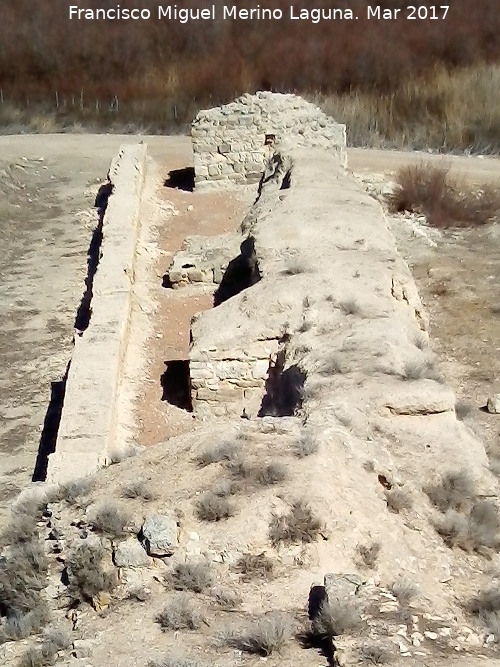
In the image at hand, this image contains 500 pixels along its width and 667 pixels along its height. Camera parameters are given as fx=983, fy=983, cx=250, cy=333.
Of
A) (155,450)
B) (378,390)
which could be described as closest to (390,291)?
(378,390)

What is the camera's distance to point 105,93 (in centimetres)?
2395

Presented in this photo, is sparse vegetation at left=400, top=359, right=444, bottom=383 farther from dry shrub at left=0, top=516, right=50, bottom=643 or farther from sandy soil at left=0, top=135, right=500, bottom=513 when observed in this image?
dry shrub at left=0, top=516, right=50, bottom=643

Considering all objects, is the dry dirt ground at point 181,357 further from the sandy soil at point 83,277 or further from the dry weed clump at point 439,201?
the dry weed clump at point 439,201

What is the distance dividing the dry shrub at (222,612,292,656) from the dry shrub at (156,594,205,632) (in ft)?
0.68

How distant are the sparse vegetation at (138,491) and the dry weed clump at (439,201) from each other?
1050 cm

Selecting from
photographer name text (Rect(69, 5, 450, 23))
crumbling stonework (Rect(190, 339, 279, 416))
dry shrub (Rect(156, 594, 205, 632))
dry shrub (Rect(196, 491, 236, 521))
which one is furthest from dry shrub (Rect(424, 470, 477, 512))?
photographer name text (Rect(69, 5, 450, 23))

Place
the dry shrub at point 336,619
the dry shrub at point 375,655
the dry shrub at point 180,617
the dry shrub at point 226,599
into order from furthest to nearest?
the dry shrub at point 226,599, the dry shrub at point 180,617, the dry shrub at point 336,619, the dry shrub at point 375,655

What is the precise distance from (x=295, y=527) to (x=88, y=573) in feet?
3.59

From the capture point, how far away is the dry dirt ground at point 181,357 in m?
4.72

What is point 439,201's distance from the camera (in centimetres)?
1538

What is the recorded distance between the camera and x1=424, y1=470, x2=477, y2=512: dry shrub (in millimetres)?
5871

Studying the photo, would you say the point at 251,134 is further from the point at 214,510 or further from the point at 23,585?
the point at 23,585

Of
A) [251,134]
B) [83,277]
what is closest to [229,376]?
[83,277]

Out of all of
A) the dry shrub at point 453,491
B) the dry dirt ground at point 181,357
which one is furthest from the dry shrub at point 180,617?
the dry shrub at point 453,491
